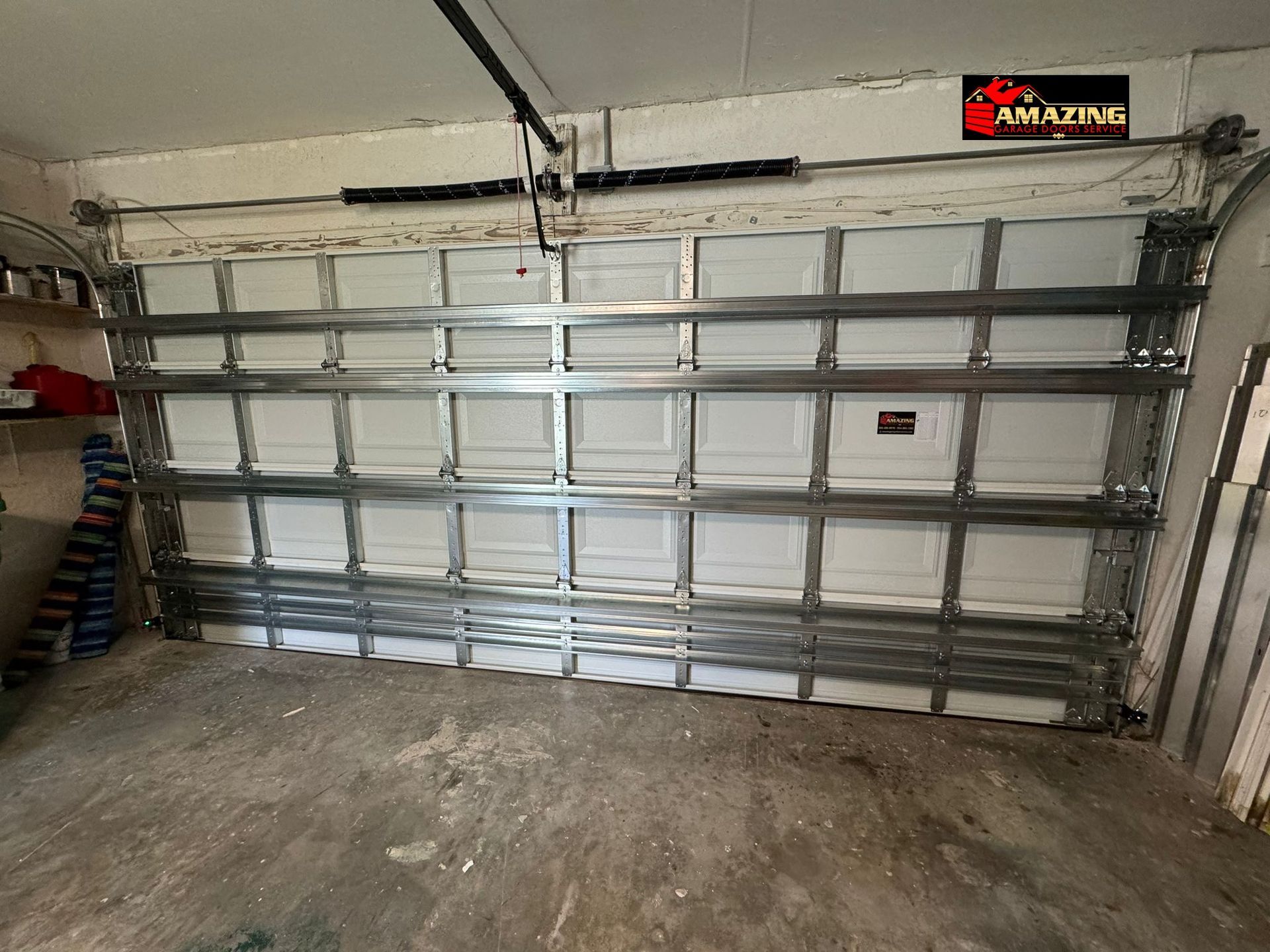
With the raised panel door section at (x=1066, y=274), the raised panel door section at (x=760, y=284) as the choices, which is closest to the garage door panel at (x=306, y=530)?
the raised panel door section at (x=760, y=284)

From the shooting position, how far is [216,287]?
2.51m

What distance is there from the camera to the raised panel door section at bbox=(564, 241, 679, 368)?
7.07ft

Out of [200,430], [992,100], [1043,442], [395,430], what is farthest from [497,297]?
[1043,442]

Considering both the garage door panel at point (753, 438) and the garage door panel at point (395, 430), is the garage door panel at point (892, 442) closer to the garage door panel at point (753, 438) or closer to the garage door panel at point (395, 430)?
the garage door panel at point (753, 438)

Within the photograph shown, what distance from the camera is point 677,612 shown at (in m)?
2.35

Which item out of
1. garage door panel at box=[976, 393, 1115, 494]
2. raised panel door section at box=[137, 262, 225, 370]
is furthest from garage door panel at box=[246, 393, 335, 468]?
garage door panel at box=[976, 393, 1115, 494]

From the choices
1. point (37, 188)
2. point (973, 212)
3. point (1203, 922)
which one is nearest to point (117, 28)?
point (37, 188)

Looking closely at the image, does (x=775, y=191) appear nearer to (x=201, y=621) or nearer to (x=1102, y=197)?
(x=1102, y=197)

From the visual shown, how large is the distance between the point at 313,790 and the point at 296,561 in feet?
4.57

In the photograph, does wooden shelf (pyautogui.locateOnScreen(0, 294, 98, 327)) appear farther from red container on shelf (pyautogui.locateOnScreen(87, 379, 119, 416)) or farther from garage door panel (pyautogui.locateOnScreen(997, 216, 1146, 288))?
garage door panel (pyautogui.locateOnScreen(997, 216, 1146, 288))

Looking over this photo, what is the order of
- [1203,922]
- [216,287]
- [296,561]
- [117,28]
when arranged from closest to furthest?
[1203,922], [117,28], [216,287], [296,561]

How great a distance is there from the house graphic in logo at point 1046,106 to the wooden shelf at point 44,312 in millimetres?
4316

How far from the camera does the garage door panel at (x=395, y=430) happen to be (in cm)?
248

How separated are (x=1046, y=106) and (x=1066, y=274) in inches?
25.3
